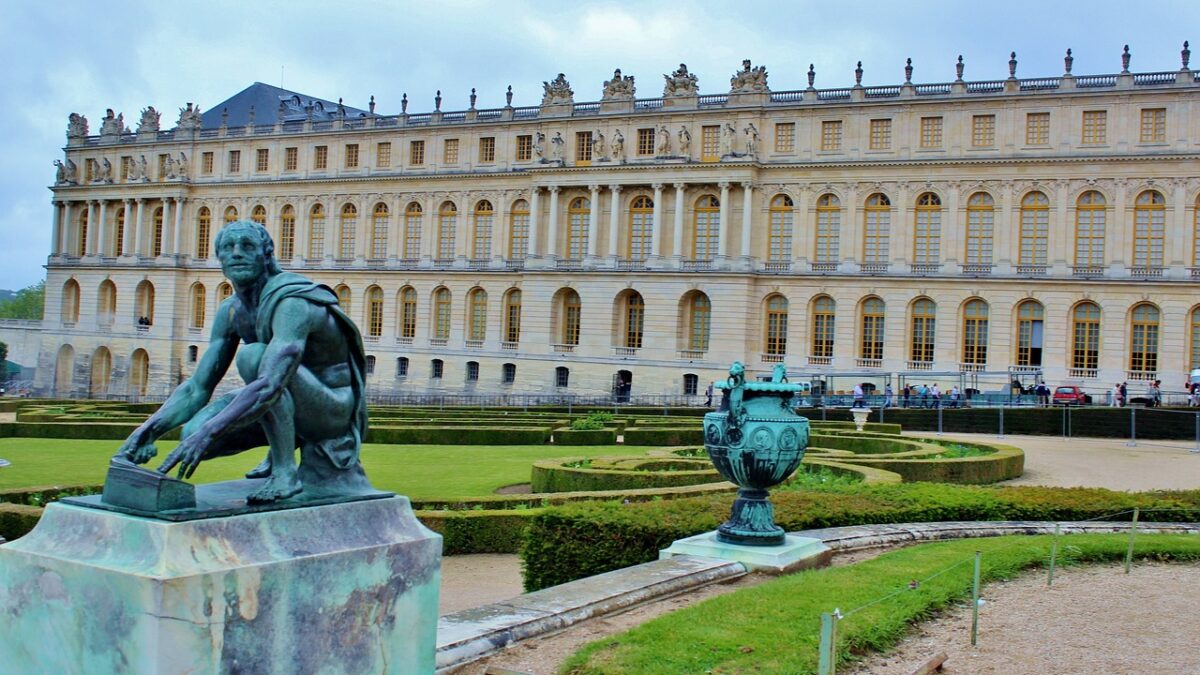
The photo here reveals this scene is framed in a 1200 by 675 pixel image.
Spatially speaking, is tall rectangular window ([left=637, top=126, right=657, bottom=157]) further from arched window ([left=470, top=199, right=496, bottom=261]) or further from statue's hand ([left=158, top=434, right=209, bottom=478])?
statue's hand ([left=158, top=434, right=209, bottom=478])

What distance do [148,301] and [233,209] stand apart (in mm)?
8612

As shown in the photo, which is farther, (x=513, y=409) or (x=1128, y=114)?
(x=1128, y=114)

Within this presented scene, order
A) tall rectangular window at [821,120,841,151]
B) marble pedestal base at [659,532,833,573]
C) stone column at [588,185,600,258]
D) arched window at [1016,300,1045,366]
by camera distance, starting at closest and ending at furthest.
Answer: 1. marble pedestal base at [659,532,833,573]
2. arched window at [1016,300,1045,366]
3. tall rectangular window at [821,120,841,151]
4. stone column at [588,185,600,258]

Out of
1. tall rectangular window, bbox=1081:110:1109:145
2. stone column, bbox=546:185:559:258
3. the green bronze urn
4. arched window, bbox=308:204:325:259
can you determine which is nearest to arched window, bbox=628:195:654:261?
stone column, bbox=546:185:559:258

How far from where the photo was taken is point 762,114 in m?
54.0

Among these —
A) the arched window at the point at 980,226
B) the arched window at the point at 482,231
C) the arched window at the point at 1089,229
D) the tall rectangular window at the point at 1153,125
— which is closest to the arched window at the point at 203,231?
the arched window at the point at 482,231

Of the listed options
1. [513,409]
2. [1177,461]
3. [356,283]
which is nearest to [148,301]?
[356,283]

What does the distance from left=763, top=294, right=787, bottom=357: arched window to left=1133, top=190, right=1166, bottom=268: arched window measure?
1540 centimetres

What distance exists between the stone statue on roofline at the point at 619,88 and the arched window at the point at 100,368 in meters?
36.2

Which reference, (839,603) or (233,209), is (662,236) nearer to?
(233,209)

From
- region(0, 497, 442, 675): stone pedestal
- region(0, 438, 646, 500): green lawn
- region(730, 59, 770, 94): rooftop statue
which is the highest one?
region(730, 59, 770, 94): rooftop statue

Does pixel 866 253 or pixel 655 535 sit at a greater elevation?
pixel 866 253

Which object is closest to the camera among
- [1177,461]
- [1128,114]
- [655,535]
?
[655,535]

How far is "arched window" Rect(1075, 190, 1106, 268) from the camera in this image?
4888cm
